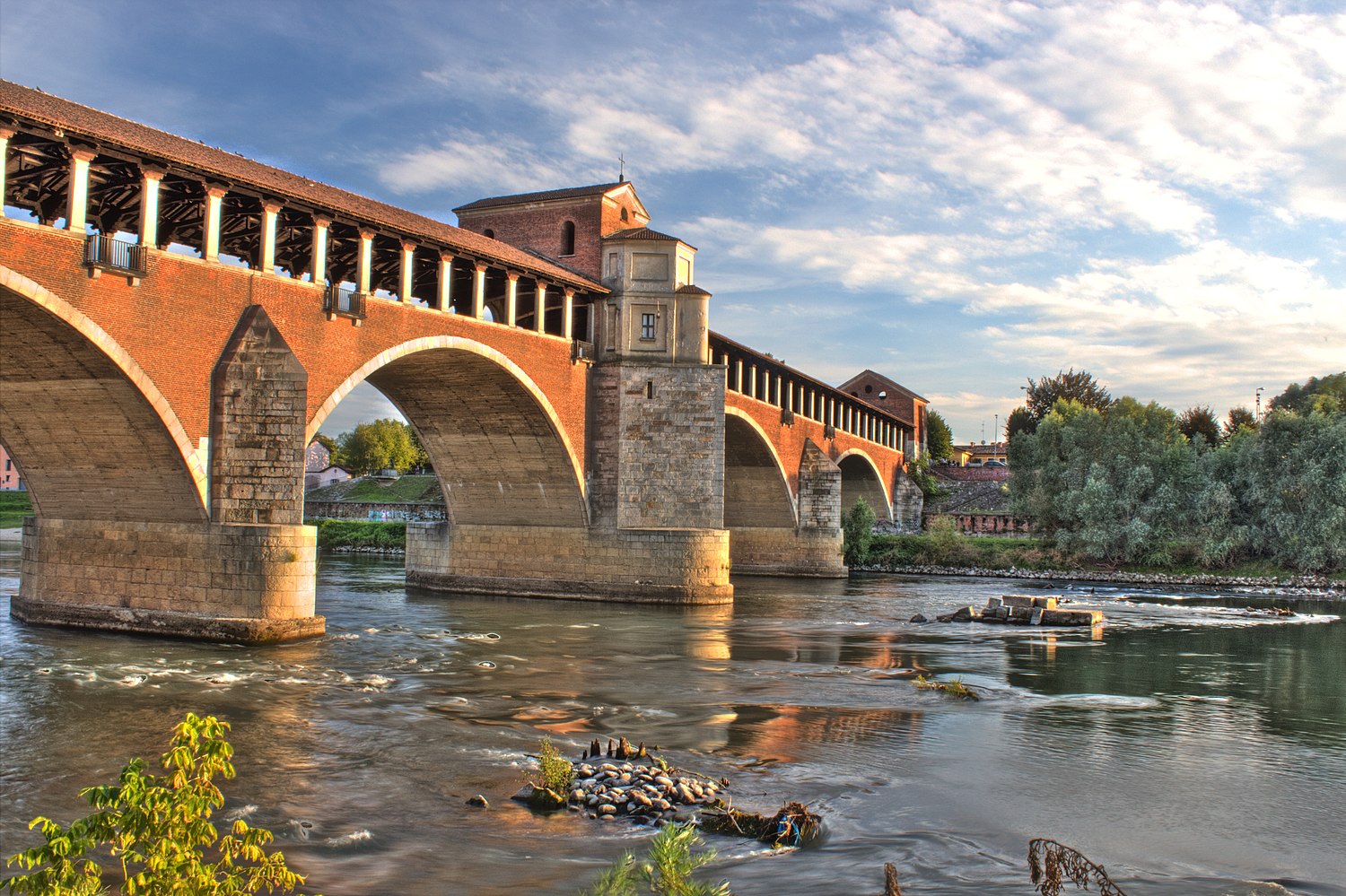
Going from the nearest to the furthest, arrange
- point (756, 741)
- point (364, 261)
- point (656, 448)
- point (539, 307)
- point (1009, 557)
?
1. point (756, 741)
2. point (364, 261)
3. point (539, 307)
4. point (656, 448)
5. point (1009, 557)

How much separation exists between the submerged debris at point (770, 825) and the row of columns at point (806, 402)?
25.6 m

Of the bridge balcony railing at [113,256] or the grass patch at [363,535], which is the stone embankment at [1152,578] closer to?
the grass patch at [363,535]

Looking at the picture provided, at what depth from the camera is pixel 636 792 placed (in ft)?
33.7

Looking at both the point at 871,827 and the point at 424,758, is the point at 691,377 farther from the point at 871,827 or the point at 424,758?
the point at 871,827

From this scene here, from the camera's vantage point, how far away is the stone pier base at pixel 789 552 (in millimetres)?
50156

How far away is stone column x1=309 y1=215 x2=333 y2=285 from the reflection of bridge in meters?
0.05

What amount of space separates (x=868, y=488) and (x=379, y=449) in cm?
5315

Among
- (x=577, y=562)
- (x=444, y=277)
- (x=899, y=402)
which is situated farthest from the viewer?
(x=899, y=402)

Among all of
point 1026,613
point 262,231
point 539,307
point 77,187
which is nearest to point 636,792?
point 77,187

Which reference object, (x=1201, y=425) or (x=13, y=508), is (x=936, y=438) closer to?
(x=1201, y=425)

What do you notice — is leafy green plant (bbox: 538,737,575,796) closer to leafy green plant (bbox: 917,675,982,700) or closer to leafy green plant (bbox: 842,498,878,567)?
leafy green plant (bbox: 917,675,982,700)

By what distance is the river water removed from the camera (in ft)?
30.2

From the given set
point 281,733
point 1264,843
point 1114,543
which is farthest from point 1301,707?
point 1114,543

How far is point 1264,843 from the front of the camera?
9961mm
